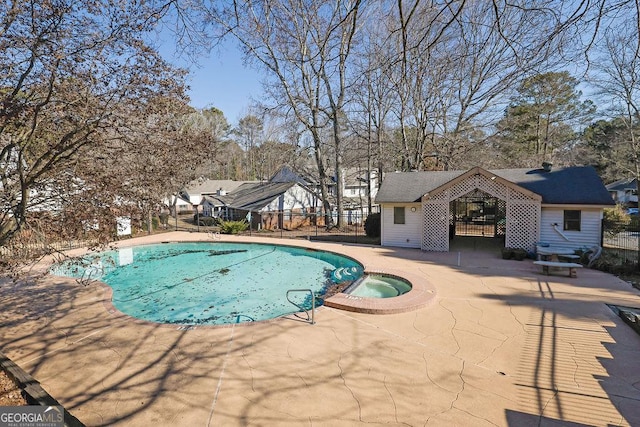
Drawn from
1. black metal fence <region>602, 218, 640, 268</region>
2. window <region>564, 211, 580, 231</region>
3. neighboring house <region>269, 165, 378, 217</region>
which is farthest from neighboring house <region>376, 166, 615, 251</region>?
neighboring house <region>269, 165, 378, 217</region>

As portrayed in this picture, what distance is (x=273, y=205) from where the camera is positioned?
25.9 m

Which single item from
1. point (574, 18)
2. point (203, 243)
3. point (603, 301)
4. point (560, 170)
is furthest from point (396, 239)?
point (574, 18)

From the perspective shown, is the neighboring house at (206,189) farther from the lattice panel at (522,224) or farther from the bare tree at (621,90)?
the bare tree at (621,90)

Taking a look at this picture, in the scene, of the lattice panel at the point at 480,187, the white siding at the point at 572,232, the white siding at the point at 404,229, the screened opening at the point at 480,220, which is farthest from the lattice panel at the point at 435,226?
the screened opening at the point at 480,220

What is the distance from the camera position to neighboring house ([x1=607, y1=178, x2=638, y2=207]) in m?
36.0

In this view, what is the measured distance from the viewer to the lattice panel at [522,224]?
13453mm

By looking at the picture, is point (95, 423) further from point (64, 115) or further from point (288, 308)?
point (288, 308)

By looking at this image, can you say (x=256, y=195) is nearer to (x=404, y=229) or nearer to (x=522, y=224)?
(x=404, y=229)

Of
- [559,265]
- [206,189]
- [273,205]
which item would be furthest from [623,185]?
[206,189]

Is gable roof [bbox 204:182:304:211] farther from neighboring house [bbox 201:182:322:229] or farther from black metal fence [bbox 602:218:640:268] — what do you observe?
black metal fence [bbox 602:218:640:268]

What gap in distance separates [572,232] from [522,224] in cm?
181

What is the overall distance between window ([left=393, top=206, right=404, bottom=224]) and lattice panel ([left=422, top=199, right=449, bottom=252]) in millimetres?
1187

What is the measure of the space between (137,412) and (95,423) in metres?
0.44

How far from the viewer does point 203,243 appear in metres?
19.2
